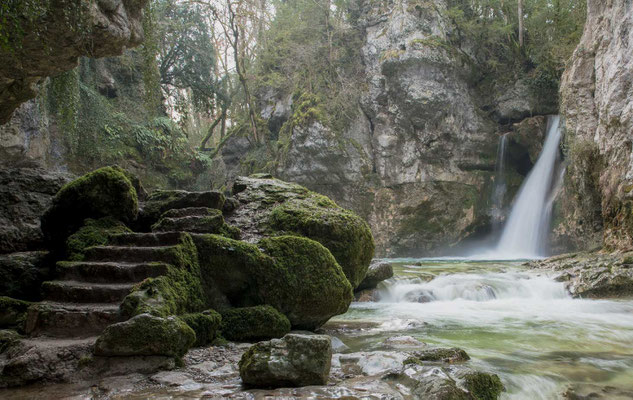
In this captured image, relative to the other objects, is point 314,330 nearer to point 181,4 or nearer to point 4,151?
point 4,151

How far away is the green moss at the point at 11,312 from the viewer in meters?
3.71

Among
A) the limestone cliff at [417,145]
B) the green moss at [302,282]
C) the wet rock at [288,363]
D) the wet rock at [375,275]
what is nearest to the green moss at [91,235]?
the green moss at [302,282]

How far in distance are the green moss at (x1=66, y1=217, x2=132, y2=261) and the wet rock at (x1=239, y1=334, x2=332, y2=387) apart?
243 cm

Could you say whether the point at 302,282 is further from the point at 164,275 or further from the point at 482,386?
the point at 482,386

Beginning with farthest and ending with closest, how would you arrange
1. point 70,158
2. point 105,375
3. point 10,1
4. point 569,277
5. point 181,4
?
point 181,4 < point 70,158 < point 569,277 < point 10,1 < point 105,375

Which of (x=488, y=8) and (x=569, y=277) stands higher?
(x=488, y=8)

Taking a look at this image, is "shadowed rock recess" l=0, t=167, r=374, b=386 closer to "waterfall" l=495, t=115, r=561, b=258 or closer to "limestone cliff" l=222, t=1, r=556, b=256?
"limestone cliff" l=222, t=1, r=556, b=256

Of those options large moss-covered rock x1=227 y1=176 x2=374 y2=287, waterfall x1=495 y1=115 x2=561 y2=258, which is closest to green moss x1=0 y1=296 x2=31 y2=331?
large moss-covered rock x1=227 y1=176 x2=374 y2=287

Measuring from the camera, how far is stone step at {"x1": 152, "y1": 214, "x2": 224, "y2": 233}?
197 inches

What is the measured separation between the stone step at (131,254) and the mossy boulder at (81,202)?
1.03m

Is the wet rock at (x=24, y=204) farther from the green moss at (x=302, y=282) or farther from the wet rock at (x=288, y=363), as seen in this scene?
the wet rock at (x=288, y=363)

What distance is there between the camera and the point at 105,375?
2857 mm

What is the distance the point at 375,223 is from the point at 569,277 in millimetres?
10646

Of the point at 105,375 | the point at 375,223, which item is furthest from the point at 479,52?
the point at 105,375
